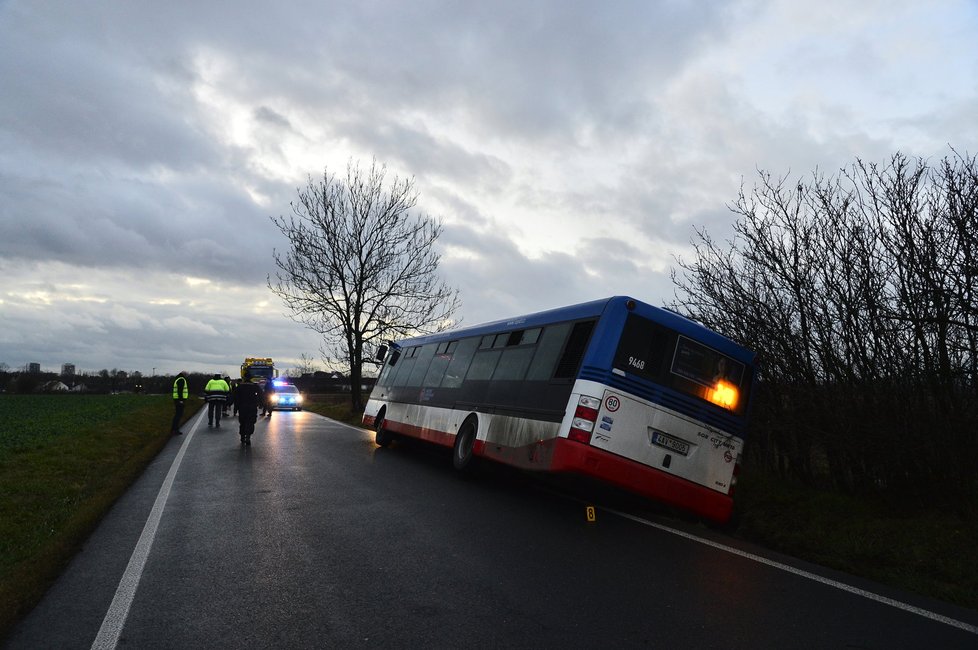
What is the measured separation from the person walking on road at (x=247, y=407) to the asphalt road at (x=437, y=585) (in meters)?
7.72

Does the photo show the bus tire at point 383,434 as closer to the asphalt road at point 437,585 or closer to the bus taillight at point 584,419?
the asphalt road at point 437,585

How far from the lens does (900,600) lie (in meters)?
5.68

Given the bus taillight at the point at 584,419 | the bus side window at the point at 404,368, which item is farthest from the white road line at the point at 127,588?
the bus side window at the point at 404,368

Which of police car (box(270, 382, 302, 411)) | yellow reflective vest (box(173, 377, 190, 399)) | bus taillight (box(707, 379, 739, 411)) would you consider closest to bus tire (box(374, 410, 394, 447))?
yellow reflective vest (box(173, 377, 190, 399))

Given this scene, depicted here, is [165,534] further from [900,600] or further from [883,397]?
[883,397]

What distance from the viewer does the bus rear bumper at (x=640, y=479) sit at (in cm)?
862

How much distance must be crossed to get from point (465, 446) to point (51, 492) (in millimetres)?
6252

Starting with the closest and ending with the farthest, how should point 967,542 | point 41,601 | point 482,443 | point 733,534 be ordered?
point 41,601, point 967,542, point 733,534, point 482,443

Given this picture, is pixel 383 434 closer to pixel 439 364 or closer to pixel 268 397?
pixel 439 364

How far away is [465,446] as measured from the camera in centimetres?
1262

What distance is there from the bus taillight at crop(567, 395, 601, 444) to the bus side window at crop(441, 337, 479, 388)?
5.07m

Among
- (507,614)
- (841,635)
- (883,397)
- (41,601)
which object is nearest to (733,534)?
(883,397)

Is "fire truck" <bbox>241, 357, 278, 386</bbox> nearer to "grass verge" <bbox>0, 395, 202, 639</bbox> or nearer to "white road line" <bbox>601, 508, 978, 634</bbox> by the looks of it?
"grass verge" <bbox>0, 395, 202, 639</bbox>

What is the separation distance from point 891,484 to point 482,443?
5737 mm
